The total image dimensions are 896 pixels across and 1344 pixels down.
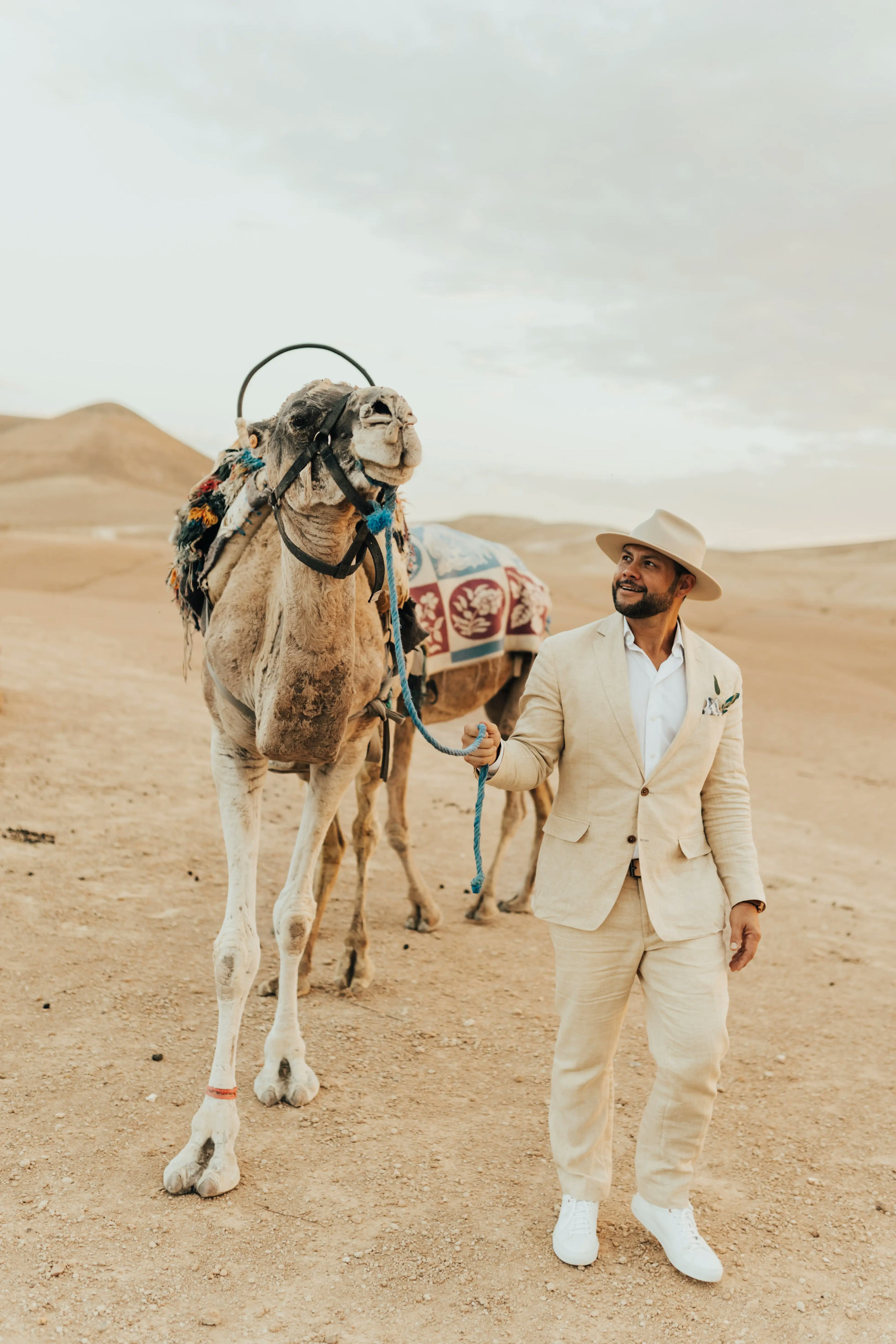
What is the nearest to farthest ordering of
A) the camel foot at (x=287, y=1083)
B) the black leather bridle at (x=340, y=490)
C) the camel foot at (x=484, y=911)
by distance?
the black leather bridle at (x=340, y=490) → the camel foot at (x=287, y=1083) → the camel foot at (x=484, y=911)

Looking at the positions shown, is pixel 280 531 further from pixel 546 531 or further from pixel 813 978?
pixel 546 531

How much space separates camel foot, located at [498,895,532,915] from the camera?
23.3ft

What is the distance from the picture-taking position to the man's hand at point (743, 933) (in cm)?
329

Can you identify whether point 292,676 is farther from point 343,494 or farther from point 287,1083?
point 287,1083

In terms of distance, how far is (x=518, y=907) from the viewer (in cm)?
711

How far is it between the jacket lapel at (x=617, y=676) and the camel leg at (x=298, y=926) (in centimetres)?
129

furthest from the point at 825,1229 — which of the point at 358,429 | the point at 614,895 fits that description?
the point at 358,429

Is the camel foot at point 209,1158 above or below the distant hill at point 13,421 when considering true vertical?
below

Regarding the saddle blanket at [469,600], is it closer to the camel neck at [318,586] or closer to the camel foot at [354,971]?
the camel foot at [354,971]

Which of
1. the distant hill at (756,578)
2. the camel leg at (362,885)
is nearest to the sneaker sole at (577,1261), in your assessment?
the camel leg at (362,885)

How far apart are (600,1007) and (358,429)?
6.40 ft

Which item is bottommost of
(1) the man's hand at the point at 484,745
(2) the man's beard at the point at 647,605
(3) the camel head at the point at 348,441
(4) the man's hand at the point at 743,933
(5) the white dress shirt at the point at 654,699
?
(4) the man's hand at the point at 743,933

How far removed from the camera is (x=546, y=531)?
323ft

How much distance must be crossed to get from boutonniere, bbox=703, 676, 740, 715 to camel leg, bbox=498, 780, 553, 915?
3.37 meters
